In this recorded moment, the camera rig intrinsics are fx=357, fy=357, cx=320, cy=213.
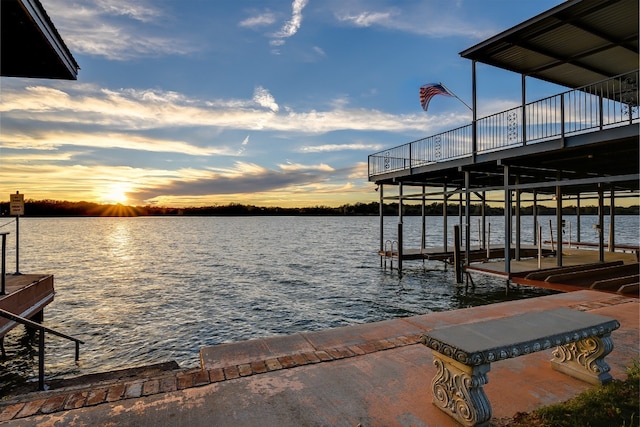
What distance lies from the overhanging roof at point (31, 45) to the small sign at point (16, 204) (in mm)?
5327

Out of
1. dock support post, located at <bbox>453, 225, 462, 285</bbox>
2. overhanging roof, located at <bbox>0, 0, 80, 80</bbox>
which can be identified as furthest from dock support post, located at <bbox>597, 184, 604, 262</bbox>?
overhanging roof, located at <bbox>0, 0, 80, 80</bbox>

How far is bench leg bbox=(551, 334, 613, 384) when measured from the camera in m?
4.02

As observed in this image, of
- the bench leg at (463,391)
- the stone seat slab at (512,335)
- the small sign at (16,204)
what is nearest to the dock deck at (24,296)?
the small sign at (16,204)

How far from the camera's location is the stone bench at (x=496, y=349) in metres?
3.12

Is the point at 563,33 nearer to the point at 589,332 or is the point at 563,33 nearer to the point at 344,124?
the point at 589,332

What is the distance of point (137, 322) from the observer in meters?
13.5

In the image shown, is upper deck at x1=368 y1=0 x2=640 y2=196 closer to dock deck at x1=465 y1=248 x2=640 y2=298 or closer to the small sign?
dock deck at x1=465 y1=248 x2=640 y2=298

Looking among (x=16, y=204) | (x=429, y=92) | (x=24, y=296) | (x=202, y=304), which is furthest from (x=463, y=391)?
(x=429, y=92)

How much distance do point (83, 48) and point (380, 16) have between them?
35.6 feet

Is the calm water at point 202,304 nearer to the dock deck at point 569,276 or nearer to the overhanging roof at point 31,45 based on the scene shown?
the dock deck at point 569,276

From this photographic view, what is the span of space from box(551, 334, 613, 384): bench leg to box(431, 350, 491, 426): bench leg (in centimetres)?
183

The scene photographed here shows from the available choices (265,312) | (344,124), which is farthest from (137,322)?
(344,124)

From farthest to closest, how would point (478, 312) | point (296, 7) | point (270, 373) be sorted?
point (296, 7), point (478, 312), point (270, 373)

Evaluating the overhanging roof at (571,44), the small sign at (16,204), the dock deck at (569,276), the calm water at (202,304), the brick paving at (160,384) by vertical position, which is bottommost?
the calm water at (202,304)
